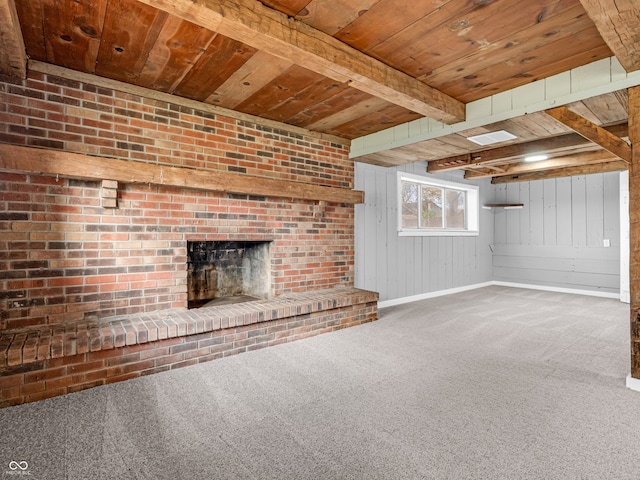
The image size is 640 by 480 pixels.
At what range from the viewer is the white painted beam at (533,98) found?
2.26 metres

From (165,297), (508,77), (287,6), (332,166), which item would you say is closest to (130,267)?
(165,297)

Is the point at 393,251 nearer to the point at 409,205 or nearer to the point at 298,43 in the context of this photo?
the point at 409,205

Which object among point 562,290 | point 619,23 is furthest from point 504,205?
point 619,23

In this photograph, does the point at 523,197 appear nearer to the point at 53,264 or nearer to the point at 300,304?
the point at 300,304

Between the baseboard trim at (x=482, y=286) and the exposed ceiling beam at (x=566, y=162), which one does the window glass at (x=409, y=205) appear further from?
the exposed ceiling beam at (x=566, y=162)

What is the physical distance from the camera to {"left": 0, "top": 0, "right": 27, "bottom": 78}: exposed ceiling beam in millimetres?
1623

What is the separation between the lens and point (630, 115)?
2.29 meters

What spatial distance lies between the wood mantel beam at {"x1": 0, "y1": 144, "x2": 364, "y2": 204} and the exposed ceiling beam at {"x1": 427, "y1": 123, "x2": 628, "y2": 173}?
235 cm

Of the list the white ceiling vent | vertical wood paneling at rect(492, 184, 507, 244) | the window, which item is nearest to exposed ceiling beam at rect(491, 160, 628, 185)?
vertical wood paneling at rect(492, 184, 507, 244)

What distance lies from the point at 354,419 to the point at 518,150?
13.3ft

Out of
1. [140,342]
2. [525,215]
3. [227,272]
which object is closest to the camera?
[140,342]

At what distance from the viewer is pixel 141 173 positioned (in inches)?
103

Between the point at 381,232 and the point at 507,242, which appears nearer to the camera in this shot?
the point at 381,232

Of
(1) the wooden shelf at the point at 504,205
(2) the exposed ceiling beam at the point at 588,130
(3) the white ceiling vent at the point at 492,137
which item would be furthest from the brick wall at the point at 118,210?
(1) the wooden shelf at the point at 504,205
